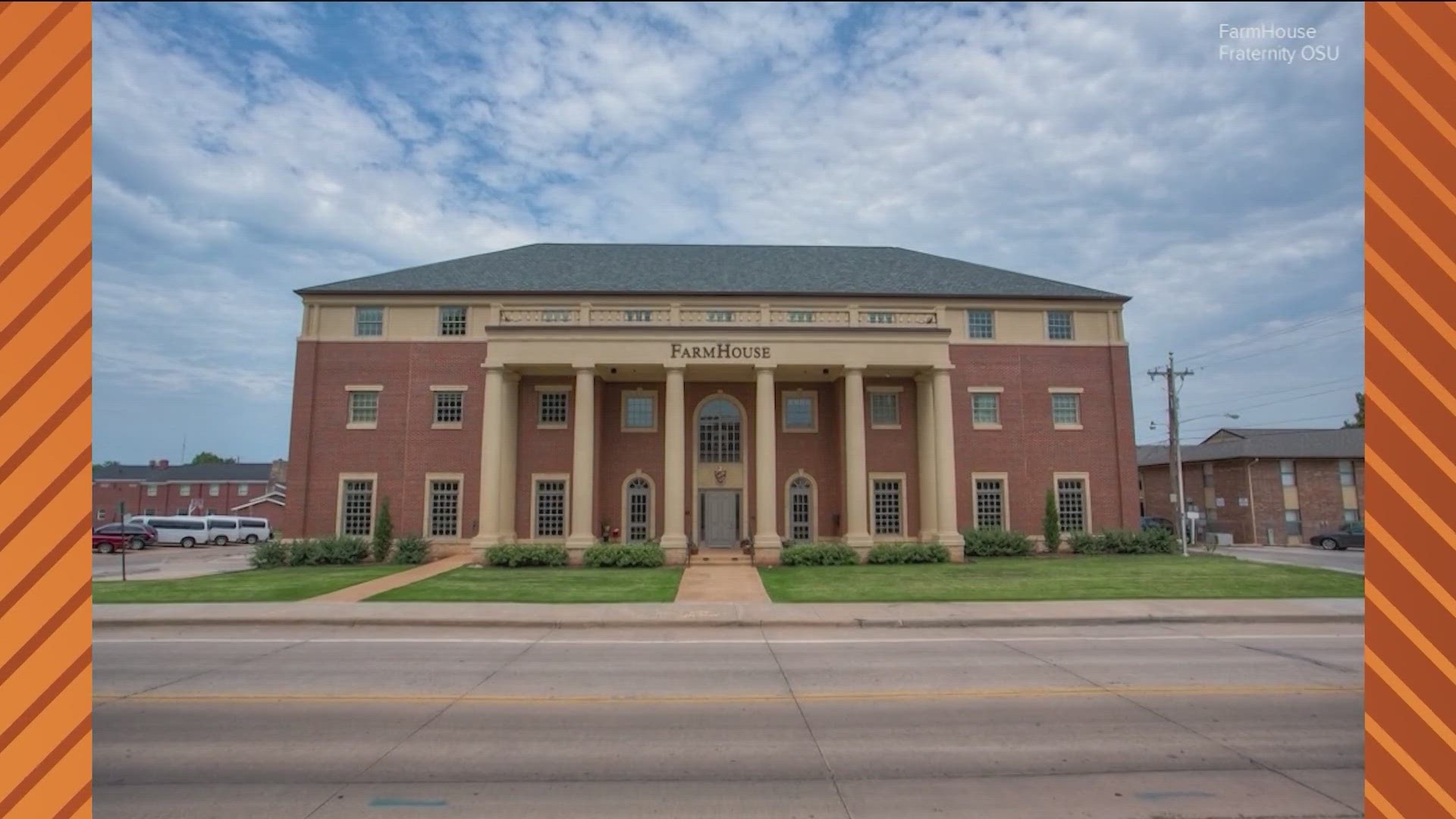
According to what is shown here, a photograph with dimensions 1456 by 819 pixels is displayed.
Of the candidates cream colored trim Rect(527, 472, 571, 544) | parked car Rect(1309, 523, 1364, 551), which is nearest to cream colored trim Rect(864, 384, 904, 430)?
cream colored trim Rect(527, 472, 571, 544)

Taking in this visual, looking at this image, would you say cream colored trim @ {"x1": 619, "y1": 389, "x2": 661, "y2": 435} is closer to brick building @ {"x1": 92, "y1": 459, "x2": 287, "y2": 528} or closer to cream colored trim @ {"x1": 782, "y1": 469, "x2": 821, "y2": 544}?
cream colored trim @ {"x1": 782, "y1": 469, "x2": 821, "y2": 544}

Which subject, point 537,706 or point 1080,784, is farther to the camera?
point 537,706

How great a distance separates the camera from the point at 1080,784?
7.15 metres

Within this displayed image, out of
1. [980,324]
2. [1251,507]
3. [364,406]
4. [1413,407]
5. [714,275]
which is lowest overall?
[1251,507]

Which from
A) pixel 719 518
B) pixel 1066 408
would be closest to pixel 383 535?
pixel 719 518

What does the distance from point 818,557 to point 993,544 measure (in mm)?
8194

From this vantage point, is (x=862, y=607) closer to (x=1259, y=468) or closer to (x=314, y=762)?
(x=314, y=762)

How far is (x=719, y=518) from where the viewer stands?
3403cm

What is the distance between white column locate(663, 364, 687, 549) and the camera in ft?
96.8

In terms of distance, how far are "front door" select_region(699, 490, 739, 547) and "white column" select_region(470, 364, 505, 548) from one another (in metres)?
8.85

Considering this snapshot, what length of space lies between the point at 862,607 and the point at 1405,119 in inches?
726

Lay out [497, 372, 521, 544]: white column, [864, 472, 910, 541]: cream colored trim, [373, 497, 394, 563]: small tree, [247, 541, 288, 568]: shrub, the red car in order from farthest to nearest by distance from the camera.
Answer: the red car → [864, 472, 910, 541]: cream colored trim → [373, 497, 394, 563]: small tree → [497, 372, 521, 544]: white column → [247, 541, 288, 568]: shrub

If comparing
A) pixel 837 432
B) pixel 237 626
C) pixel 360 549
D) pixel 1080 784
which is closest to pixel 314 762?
pixel 1080 784

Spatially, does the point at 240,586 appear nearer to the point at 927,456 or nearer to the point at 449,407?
the point at 449,407
